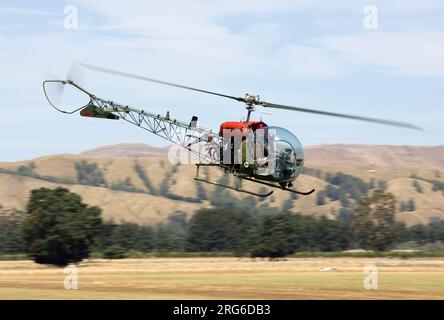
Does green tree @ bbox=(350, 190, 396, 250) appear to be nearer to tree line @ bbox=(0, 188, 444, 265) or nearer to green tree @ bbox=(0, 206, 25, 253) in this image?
tree line @ bbox=(0, 188, 444, 265)

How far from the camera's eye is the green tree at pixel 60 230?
115 metres

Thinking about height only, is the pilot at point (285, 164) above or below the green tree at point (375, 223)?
below

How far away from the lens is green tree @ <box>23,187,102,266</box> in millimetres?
115312

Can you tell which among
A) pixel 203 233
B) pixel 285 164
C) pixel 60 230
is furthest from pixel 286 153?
pixel 203 233

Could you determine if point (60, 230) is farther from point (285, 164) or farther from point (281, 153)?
point (281, 153)

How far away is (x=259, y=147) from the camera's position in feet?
150

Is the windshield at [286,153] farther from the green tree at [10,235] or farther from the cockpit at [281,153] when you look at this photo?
the green tree at [10,235]

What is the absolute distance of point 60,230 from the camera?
115812 millimetres

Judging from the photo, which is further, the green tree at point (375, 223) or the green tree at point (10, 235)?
the green tree at point (10, 235)

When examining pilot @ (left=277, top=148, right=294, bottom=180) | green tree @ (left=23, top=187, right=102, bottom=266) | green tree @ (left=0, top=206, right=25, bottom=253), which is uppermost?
green tree @ (left=0, top=206, right=25, bottom=253)

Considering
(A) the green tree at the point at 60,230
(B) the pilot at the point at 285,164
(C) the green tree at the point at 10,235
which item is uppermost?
(C) the green tree at the point at 10,235

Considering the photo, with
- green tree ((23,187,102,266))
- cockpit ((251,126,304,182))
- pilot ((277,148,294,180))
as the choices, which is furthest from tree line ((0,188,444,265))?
pilot ((277,148,294,180))

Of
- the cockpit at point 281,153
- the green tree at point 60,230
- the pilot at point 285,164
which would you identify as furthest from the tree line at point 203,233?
the pilot at point 285,164
